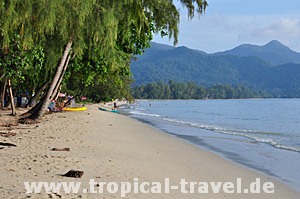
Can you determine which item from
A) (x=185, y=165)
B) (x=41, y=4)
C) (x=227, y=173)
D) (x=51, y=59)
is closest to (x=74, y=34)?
(x=41, y=4)

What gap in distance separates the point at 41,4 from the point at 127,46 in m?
10.0

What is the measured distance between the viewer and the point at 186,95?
636ft

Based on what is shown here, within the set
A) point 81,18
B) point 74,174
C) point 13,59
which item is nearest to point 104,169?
point 74,174

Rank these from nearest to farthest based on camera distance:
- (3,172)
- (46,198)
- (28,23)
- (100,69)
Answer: (46,198) < (3,172) < (28,23) < (100,69)

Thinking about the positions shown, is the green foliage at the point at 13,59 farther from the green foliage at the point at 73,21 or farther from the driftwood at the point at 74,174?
the driftwood at the point at 74,174

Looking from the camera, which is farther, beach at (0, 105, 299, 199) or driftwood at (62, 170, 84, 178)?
driftwood at (62, 170, 84, 178)

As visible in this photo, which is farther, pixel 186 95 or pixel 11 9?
pixel 186 95

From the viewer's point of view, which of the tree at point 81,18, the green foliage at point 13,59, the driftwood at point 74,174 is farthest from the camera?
the green foliage at point 13,59

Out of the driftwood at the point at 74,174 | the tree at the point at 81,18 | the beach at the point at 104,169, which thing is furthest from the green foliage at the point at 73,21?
the driftwood at the point at 74,174

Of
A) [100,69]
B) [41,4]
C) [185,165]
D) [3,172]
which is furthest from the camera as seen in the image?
[100,69]

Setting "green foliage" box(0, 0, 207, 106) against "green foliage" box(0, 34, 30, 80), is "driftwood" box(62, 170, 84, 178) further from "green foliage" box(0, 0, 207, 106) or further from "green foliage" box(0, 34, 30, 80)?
"green foliage" box(0, 34, 30, 80)

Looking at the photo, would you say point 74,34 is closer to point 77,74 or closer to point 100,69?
point 100,69

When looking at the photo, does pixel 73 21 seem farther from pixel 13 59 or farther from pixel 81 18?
pixel 13 59

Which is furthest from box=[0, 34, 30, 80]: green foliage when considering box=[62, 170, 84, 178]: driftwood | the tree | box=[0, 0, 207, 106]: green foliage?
box=[62, 170, 84, 178]: driftwood
